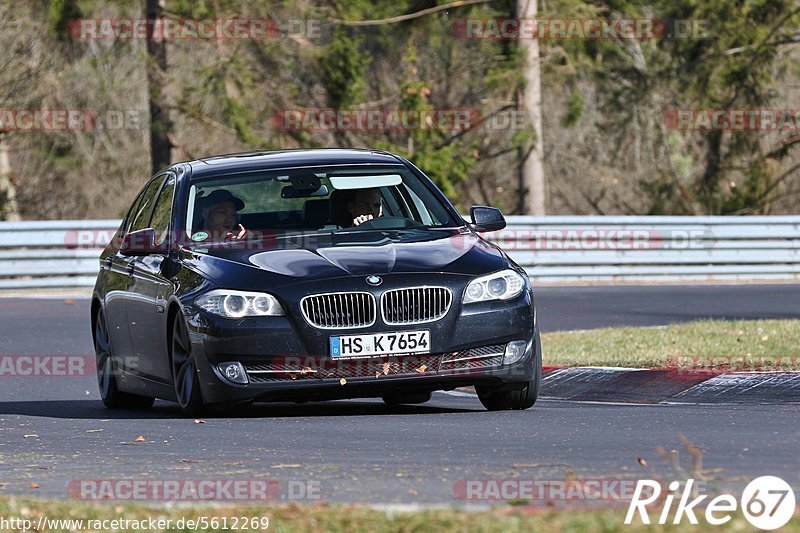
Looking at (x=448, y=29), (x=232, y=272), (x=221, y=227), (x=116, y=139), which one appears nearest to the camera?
(x=232, y=272)

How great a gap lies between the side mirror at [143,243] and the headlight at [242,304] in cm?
115

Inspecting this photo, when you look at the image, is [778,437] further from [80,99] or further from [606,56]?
[80,99]

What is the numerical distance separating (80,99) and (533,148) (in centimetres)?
1429

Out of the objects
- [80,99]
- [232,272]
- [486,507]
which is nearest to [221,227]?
[232,272]

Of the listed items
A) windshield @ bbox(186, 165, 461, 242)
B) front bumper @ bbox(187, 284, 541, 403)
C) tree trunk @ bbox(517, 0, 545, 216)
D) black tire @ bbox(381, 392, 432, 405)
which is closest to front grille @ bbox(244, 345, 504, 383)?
front bumper @ bbox(187, 284, 541, 403)

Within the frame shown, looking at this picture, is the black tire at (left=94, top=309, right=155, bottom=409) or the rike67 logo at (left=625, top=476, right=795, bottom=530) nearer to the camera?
the rike67 logo at (left=625, top=476, right=795, bottom=530)

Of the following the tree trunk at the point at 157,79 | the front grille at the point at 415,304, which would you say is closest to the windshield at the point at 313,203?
the front grille at the point at 415,304

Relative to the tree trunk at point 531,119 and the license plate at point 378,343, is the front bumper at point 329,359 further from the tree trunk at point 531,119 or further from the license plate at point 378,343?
the tree trunk at point 531,119

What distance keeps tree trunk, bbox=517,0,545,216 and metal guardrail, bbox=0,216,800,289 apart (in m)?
5.52

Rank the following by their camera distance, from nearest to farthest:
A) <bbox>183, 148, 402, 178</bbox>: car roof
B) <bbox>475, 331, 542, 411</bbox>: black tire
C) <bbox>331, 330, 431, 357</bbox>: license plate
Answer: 1. <bbox>331, 330, 431, 357</bbox>: license plate
2. <bbox>475, 331, 542, 411</bbox>: black tire
3. <bbox>183, 148, 402, 178</bbox>: car roof

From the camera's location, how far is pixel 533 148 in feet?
105

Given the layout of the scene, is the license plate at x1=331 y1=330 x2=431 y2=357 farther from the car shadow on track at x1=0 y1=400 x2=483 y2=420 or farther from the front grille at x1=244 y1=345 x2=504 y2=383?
the car shadow on track at x1=0 y1=400 x2=483 y2=420

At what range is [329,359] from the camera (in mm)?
9141

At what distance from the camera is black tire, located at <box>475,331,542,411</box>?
9.77m
